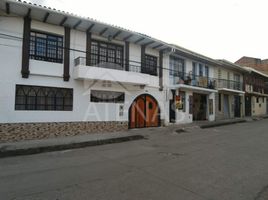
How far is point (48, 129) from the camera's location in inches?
454

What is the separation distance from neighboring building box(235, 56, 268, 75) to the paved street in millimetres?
34966

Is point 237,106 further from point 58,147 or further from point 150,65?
point 58,147

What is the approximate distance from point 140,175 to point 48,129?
767cm

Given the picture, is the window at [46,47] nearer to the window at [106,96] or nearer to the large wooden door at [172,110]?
the window at [106,96]

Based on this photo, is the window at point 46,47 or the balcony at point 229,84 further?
the balcony at point 229,84

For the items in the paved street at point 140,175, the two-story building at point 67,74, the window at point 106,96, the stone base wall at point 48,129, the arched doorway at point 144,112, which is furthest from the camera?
the arched doorway at point 144,112

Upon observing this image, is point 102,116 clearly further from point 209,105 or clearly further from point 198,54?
point 209,105

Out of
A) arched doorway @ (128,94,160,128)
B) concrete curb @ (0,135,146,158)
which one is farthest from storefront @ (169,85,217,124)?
concrete curb @ (0,135,146,158)

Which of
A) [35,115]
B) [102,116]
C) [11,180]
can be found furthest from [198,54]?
[11,180]

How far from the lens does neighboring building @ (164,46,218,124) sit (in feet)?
58.3

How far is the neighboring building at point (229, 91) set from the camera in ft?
74.8

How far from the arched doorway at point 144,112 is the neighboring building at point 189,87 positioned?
4.21 feet

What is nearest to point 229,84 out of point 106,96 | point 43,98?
point 106,96

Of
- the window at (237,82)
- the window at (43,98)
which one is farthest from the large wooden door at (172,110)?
the window at (237,82)
